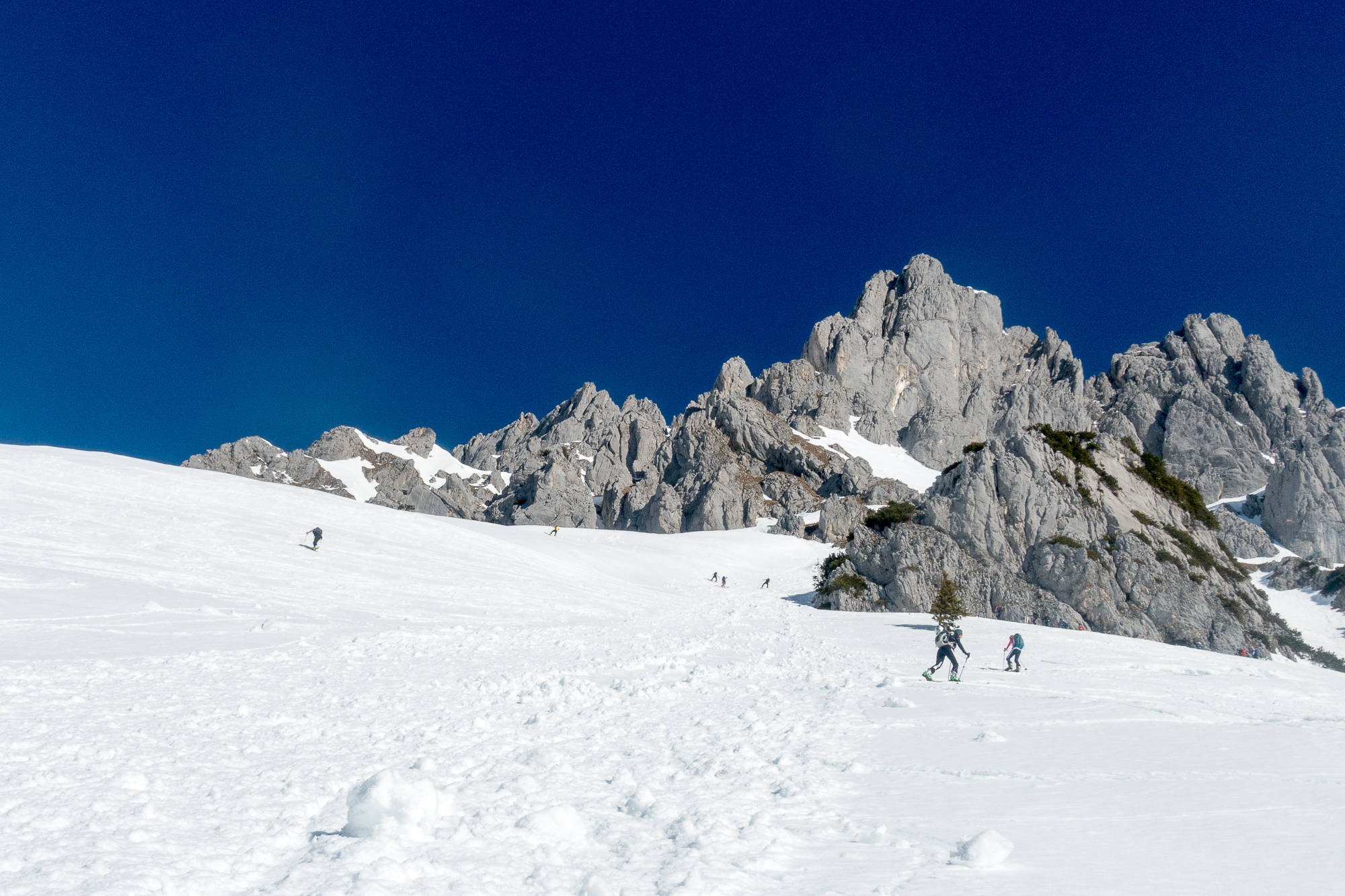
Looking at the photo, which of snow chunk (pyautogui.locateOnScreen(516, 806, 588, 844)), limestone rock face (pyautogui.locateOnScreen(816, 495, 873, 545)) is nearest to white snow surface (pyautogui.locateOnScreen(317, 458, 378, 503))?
limestone rock face (pyautogui.locateOnScreen(816, 495, 873, 545))

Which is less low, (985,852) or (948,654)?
(948,654)

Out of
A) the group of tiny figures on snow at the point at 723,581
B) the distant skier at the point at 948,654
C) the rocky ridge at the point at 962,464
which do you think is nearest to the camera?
the distant skier at the point at 948,654

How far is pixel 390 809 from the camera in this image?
5.52 metres

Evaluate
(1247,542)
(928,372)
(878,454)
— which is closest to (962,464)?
(1247,542)

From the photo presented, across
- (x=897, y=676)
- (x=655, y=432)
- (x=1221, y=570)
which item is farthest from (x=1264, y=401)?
(x=897, y=676)

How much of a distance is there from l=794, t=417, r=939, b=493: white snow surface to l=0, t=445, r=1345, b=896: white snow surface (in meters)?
112

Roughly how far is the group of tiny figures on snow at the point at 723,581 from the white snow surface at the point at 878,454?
74073 millimetres

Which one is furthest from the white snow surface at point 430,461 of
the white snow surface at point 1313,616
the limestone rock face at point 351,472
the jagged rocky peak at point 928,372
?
the white snow surface at point 1313,616

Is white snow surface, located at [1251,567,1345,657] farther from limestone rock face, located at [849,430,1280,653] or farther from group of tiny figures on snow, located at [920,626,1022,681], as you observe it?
group of tiny figures on snow, located at [920,626,1022,681]

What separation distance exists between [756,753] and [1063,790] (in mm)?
3497

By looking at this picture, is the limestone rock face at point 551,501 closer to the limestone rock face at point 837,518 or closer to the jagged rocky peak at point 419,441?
the limestone rock face at point 837,518

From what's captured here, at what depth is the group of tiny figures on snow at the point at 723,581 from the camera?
52344 millimetres

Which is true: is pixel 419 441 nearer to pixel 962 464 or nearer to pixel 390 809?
pixel 962 464

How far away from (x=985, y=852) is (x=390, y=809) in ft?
Result: 15.4
